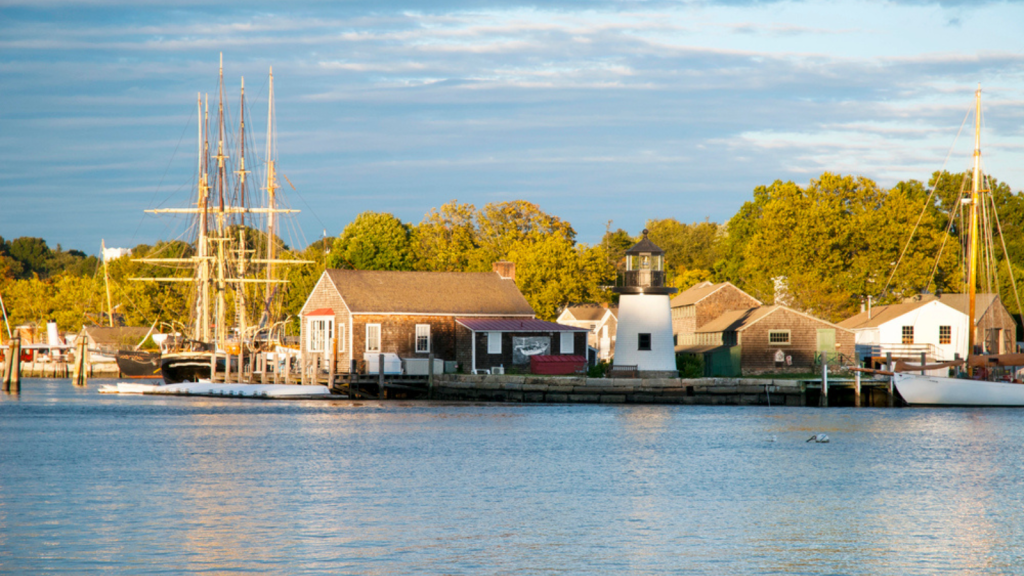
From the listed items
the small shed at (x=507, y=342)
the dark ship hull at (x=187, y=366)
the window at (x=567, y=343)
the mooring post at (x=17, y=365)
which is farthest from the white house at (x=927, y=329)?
the mooring post at (x=17, y=365)

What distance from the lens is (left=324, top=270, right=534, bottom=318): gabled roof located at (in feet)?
204

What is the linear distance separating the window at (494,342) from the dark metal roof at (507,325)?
0.49 metres

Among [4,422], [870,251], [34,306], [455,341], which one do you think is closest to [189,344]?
[455,341]

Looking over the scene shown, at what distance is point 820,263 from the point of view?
285ft

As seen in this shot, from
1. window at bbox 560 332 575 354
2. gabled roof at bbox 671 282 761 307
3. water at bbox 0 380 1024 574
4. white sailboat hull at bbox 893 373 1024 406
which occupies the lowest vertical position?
water at bbox 0 380 1024 574

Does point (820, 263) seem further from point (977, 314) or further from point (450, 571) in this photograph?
point (450, 571)

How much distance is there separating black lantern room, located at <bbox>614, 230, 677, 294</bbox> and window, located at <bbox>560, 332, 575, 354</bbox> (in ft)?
28.3

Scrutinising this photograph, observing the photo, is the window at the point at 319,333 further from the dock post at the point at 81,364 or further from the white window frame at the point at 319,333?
the dock post at the point at 81,364

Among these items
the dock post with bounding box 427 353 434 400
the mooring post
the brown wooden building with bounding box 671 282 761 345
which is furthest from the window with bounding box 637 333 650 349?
the mooring post

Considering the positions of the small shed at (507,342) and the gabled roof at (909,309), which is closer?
the small shed at (507,342)

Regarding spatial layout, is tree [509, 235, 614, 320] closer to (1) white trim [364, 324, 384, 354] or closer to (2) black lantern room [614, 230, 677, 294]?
(1) white trim [364, 324, 384, 354]

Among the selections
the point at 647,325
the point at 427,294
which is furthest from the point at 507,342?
the point at 647,325

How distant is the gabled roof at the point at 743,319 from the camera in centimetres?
6719

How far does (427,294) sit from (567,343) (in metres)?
7.95
